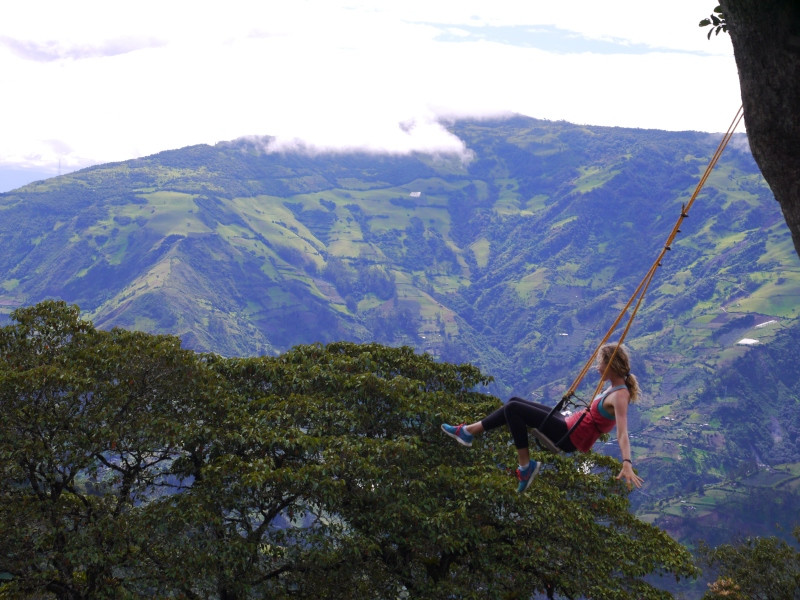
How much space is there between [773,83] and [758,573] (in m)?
30.1

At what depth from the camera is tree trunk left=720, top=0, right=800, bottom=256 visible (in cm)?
554

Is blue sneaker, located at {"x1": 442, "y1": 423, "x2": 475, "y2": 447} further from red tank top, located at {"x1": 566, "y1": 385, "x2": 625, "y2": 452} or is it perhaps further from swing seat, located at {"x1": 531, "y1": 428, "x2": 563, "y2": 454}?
red tank top, located at {"x1": 566, "y1": 385, "x2": 625, "y2": 452}

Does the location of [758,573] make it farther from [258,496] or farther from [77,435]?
[77,435]

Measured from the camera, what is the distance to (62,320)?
19672mm

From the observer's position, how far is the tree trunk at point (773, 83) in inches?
218

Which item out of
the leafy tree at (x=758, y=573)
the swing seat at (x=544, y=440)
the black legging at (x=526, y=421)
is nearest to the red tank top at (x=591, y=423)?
the black legging at (x=526, y=421)

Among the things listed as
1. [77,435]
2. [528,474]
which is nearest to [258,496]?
[77,435]

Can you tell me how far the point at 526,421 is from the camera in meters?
10.0

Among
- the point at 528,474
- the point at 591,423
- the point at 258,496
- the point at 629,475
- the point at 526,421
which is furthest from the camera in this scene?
the point at 258,496

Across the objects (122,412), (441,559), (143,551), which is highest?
(122,412)

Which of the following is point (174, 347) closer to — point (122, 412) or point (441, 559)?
point (122, 412)

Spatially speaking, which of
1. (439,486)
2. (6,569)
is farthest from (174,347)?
(439,486)

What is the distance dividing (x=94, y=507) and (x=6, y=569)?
2.21 metres

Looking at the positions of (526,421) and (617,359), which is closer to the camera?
(617,359)
